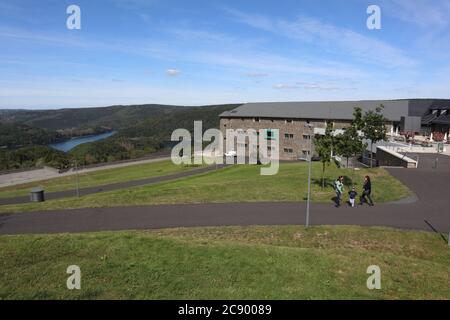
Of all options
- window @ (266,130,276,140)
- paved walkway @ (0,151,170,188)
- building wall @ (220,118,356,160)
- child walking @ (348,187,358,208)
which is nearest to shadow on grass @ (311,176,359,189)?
child walking @ (348,187,358,208)

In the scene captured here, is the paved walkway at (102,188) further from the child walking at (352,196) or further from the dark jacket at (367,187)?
the dark jacket at (367,187)

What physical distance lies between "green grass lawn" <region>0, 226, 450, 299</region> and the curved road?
134cm

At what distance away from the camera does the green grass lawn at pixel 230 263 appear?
32.8 feet

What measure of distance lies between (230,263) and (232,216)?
584cm

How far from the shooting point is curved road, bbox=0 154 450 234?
53.1 ft

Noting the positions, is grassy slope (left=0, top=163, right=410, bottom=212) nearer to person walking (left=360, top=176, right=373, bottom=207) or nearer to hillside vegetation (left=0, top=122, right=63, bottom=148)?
person walking (left=360, top=176, right=373, bottom=207)

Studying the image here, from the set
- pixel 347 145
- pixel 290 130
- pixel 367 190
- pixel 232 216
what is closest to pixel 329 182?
pixel 347 145

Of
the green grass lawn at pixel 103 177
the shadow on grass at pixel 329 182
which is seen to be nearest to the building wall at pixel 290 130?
the green grass lawn at pixel 103 177

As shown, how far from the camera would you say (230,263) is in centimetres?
1166

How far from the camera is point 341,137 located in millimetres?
22156

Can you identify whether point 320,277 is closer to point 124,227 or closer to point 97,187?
point 124,227

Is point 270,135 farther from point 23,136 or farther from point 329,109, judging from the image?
point 23,136

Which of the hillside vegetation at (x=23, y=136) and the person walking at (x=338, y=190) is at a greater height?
the person walking at (x=338, y=190)

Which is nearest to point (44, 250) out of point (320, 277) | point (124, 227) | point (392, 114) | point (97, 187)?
point (124, 227)
